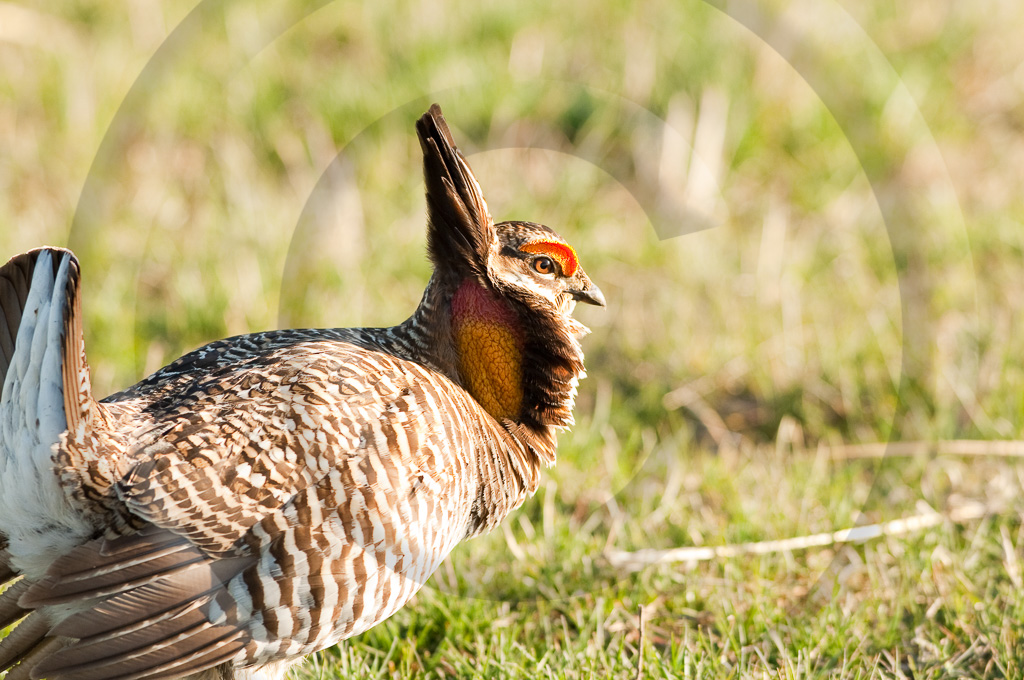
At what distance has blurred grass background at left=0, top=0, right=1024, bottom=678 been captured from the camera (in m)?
3.13

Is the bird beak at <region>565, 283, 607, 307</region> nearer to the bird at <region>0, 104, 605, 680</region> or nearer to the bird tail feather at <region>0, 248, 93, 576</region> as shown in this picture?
the bird at <region>0, 104, 605, 680</region>

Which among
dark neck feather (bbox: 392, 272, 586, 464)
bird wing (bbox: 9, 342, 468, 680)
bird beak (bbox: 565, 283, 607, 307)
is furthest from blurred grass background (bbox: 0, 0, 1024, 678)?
bird beak (bbox: 565, 283, 607, 307)

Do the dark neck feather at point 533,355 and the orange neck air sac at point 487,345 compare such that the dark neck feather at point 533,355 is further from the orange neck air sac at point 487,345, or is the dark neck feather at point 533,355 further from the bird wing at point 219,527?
the bird wing at point 219,527

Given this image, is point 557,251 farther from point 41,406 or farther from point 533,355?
point 41,406

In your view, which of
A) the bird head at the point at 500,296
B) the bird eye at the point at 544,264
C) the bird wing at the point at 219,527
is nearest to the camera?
the bird wing at the point at 219,527

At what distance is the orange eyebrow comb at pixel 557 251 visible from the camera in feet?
10.1

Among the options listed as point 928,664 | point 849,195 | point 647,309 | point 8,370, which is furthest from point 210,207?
point 928,664

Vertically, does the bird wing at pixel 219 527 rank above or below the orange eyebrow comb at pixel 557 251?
below

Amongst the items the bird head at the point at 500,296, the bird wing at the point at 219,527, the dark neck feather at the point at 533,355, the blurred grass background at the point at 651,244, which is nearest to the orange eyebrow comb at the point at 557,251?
the bird head at the point at 500,296

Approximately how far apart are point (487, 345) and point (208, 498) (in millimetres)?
1004

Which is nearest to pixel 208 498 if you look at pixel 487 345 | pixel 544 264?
pixel 487 345

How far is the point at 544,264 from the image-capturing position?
3.12 meters

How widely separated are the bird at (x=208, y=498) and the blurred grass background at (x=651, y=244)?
0.54 m

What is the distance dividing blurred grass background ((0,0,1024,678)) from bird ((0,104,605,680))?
1.78 ft
